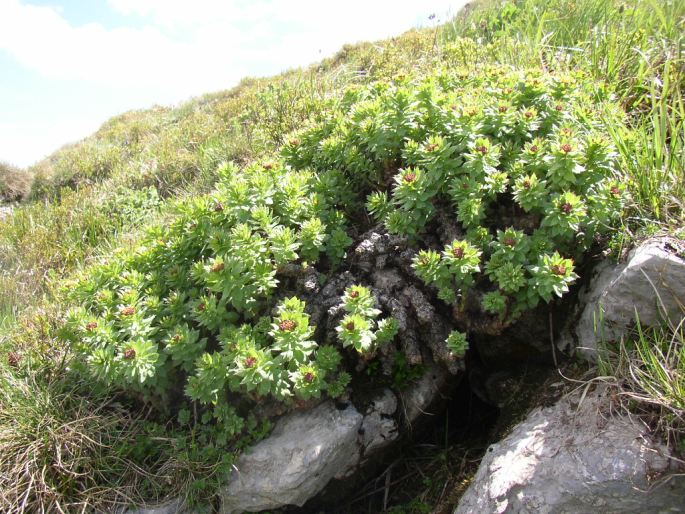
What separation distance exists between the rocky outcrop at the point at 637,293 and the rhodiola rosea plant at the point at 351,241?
26 cm

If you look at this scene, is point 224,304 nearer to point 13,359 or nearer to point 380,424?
point 380,424

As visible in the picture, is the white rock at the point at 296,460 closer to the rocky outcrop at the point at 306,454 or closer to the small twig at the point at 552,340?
the rocky outcrop at the point at 306,454

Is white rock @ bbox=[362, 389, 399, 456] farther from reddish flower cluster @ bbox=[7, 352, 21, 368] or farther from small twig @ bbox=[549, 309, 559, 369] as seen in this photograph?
reddish flower cluster @ bbox=[7, 352, 21, 368]

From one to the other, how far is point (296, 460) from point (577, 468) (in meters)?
1.56

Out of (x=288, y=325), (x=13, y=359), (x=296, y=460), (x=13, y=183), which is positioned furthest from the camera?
(x=13, y=183)

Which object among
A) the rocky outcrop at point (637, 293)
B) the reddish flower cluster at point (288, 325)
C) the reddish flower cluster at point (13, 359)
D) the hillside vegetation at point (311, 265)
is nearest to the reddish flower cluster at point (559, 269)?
the hillside vegetation at point (311, 265)

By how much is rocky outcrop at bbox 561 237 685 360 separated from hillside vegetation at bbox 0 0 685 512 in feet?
0.60

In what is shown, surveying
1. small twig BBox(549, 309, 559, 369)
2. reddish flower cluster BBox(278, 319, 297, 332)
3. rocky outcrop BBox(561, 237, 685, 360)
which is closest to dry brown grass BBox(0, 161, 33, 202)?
reddish flower cluster BBox(278, 319, 297, 332)

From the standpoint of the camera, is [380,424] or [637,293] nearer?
[637,293]

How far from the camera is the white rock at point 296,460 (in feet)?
10.3

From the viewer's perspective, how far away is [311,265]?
355cm

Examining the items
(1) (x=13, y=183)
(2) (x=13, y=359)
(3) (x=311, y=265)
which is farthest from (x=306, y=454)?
(1) (x=13, y=183)

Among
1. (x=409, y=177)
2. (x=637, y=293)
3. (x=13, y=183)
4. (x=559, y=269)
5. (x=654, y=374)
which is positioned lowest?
(x=654, y=374)

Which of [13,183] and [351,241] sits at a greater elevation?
[13,183]
